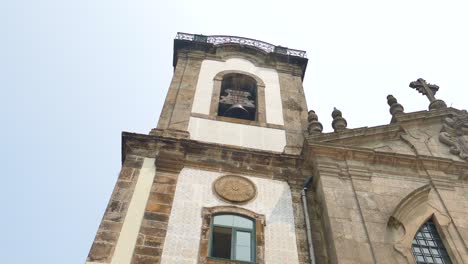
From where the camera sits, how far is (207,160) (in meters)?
10.9

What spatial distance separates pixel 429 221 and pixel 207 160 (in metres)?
4.67

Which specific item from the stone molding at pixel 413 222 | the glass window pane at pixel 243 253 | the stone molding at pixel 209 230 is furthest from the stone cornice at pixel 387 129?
the glass window pane at pixel 243 253

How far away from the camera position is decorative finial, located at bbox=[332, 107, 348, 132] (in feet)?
40.2

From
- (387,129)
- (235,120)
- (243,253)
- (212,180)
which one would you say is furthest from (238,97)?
(243,253)

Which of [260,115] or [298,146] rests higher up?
[260,115]

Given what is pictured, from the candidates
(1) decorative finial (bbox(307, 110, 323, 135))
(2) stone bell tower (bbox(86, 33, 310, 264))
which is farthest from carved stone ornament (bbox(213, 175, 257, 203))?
(1) decorative finial (bbox(307, 110, 323, 135))

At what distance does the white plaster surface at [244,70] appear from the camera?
44.0 feet

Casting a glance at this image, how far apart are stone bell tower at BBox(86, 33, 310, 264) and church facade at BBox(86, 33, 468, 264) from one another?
27 millimetres

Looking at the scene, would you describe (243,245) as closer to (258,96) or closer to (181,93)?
(181,93)

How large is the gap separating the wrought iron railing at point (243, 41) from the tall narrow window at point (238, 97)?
2016 millimetres

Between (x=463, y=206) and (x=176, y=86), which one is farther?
(x=176, y=86)

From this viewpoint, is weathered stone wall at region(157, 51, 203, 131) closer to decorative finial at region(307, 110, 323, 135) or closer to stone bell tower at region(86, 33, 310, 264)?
stone bell tower at region(86, 33, 310, 264)

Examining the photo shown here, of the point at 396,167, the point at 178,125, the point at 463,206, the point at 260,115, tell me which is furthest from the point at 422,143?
the point at 178,125

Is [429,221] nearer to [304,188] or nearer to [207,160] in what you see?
[304,188]
